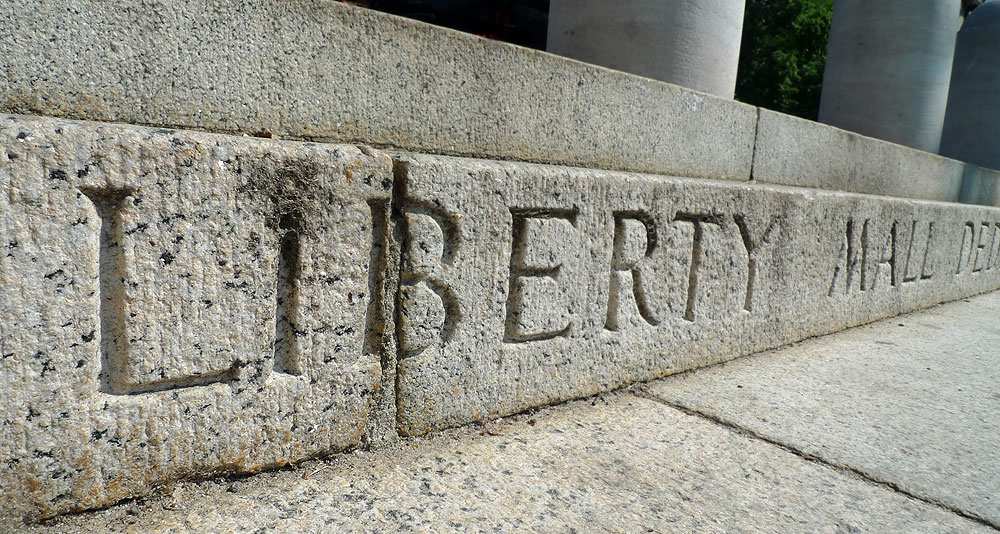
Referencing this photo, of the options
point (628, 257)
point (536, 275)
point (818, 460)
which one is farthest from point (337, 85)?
point (818, 460)

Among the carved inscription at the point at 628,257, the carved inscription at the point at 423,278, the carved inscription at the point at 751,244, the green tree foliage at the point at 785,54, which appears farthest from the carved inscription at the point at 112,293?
the green tree foliage at the point at 785,54

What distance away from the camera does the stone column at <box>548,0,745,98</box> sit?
271 centimetres

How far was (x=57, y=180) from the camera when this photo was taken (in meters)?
1.05

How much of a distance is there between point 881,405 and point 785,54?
1627cm

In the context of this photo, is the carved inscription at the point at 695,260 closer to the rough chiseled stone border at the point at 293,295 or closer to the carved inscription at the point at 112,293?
the rough chiseled stone border at the point at 293,295

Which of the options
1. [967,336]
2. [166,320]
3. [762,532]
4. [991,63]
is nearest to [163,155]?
[166,320]

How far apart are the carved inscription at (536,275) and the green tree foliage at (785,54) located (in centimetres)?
1580

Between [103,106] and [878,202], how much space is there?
134 inches

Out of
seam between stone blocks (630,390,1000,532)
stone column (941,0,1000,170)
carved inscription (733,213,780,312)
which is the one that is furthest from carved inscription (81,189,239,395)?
stone column (941,0,1000,170)

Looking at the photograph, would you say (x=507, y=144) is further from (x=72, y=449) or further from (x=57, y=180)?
(x=72, y=449)

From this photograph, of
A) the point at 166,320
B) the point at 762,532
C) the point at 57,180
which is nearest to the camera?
the point at 57,180

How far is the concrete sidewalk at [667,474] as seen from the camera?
4.10ft

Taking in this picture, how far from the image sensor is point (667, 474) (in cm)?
152

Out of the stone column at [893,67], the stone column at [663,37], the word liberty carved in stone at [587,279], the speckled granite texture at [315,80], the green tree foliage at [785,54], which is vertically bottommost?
the word liberty carved in stone at [587,279]
